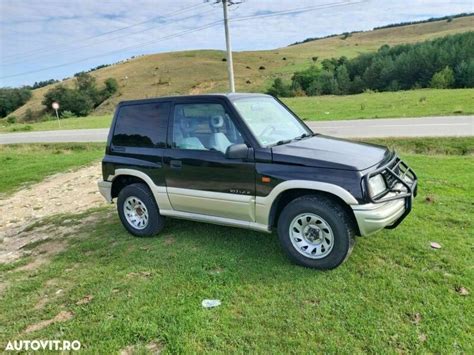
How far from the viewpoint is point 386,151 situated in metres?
4.29

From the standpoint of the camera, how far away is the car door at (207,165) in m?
4.10

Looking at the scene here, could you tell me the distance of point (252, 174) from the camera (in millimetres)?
3980

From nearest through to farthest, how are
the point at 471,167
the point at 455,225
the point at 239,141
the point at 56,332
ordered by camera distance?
the point at 56,332 → the point at 239,141 → the point at 455,225 → the point at 471,167

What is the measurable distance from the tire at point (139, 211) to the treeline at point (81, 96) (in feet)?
192

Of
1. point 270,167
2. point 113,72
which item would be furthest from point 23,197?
point 113,72

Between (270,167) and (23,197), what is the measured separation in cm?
755

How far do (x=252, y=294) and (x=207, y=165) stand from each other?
1583 mm

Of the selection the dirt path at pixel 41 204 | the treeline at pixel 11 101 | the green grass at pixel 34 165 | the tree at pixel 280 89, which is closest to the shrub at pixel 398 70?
the tree at pixel 280 89

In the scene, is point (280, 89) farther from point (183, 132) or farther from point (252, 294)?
point (252, 294)

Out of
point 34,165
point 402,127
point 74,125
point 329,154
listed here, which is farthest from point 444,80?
point 329,154

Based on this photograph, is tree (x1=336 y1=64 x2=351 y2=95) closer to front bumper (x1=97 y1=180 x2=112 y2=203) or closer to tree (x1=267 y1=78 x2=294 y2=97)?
tree (x1=267 y1=78 x2=294 y2=97)

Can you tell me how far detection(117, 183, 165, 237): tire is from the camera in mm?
4984

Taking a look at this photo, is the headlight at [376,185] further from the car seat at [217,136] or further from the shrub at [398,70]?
the shrub at [398,70]

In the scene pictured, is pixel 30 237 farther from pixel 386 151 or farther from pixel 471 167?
pixel 471 167
